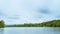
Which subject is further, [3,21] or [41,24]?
[41,24]

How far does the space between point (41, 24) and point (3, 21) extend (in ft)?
248

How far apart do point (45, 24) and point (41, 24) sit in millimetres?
4425

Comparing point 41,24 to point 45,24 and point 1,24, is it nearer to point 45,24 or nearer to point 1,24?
point 45,24

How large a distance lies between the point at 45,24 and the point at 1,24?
3101 inches

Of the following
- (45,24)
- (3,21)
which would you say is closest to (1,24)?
(3,21)

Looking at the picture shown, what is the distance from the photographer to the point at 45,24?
187 metres

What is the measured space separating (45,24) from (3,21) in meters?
75.4

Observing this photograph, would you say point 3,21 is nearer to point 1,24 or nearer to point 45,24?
point 1,24

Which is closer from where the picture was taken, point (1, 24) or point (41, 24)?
point (1, 24)

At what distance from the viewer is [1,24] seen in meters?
116

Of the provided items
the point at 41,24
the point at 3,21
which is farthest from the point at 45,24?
the point at 3,21

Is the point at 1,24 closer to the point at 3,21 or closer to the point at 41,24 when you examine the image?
the point at 3,21

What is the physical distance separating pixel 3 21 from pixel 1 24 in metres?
4.01

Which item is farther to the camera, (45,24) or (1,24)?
(45,24)
